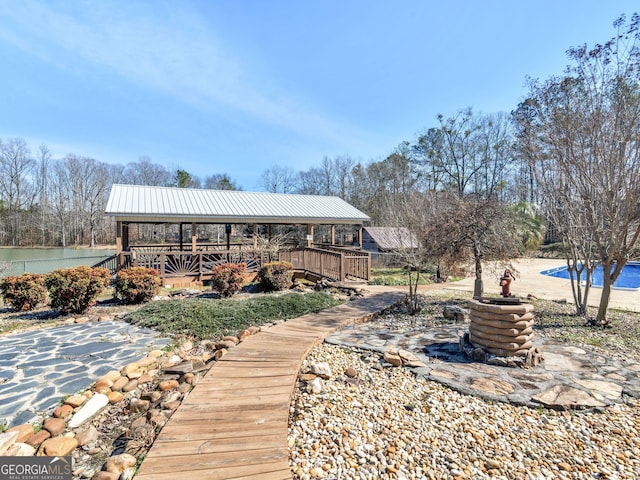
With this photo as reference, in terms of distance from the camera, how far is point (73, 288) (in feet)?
21.5

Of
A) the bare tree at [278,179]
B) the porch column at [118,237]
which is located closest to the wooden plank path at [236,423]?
the porch column at [118,237]

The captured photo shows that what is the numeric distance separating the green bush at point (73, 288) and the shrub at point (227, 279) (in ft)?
8.46

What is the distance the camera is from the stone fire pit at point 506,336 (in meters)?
3.75

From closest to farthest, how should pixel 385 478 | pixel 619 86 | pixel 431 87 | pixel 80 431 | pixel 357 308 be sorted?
pixel 385 478 < pixel 80 431 < pixel 619 86 < pixel 357 308 < pixel 431 87

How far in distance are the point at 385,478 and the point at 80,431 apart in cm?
262

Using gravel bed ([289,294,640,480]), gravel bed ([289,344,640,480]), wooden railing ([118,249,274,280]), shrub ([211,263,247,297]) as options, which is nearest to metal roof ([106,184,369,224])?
wooden railing ([118,249,274,280])

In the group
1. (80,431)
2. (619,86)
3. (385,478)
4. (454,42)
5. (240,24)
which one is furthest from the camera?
(454,42)

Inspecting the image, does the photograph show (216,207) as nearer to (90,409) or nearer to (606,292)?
(90,409)

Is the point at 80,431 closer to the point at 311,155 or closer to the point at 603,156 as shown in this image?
the point at 603,156

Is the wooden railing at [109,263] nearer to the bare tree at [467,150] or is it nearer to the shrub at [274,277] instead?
the shrub at [274,277]

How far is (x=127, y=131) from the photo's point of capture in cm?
2395

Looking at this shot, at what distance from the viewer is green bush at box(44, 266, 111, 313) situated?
21.5 ft

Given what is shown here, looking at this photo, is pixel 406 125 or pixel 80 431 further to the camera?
pixel 406 125

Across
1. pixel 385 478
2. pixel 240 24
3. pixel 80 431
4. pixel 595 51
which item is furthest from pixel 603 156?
pixel 240 24
